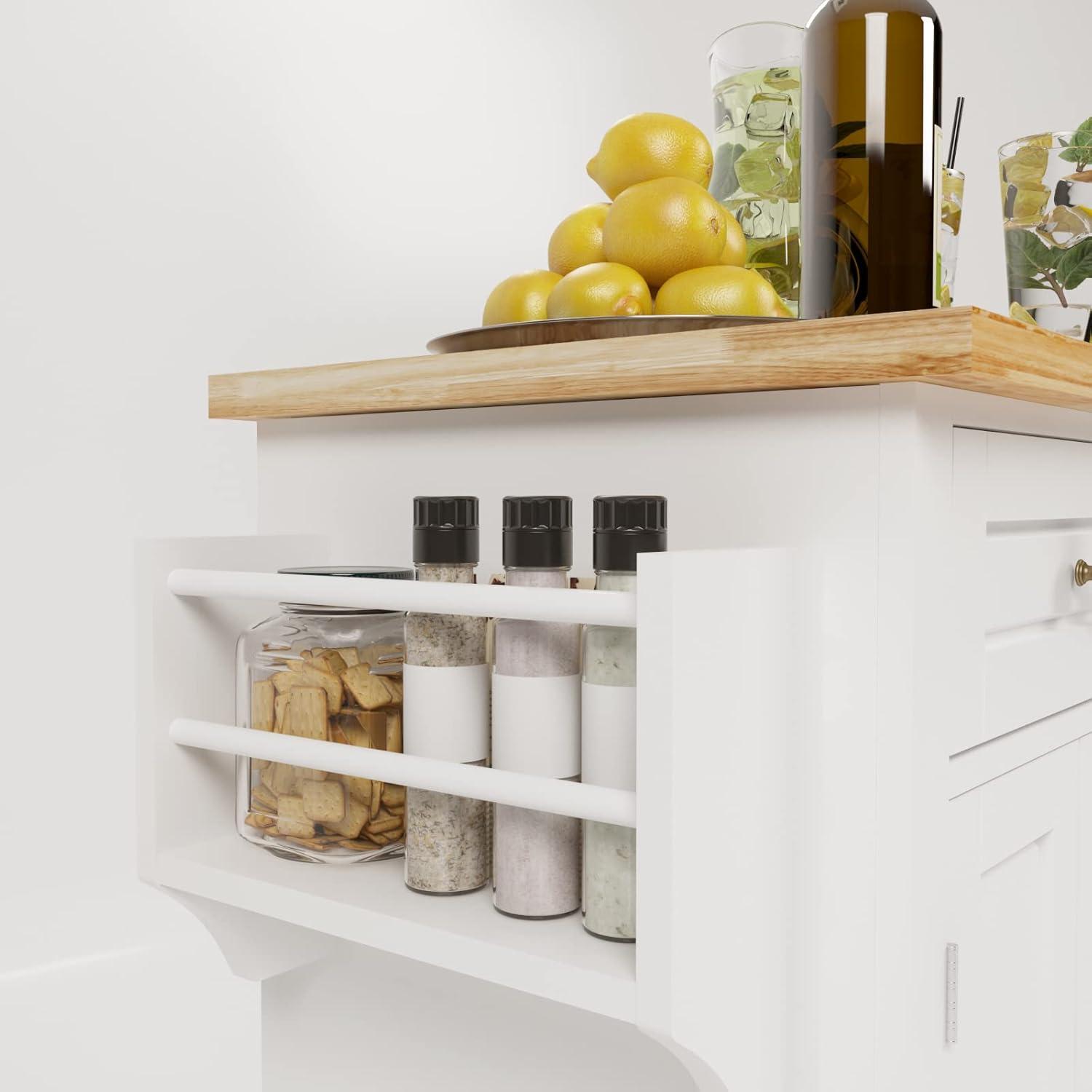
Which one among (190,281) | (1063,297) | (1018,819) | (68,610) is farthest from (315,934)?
(190,281)

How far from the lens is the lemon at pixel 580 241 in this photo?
0.77 meters

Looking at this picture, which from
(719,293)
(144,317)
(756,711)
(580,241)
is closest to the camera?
(756,711)

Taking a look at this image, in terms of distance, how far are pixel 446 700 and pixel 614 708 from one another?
108mm

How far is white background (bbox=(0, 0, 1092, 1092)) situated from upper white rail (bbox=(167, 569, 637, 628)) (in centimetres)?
85

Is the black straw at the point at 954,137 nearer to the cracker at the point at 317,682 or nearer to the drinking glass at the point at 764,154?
the drinking glass at the point at 764,154

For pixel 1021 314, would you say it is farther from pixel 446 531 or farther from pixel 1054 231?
pixel 446 531

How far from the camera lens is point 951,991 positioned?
25.0 inches

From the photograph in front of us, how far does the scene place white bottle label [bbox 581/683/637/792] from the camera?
1.84 ft

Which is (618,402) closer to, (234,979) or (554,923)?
(554,923)

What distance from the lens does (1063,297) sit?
0.78 metres

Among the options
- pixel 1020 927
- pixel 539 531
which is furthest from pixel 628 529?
pixel 1020 927

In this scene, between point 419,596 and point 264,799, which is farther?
point 264,799

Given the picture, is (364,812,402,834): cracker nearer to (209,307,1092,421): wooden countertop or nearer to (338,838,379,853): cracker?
(338,838,379,853): cracker

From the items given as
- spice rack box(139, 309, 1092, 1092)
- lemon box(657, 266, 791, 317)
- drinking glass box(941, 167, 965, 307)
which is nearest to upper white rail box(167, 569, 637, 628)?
spice rack box(139, 309, 1092, 1092)
